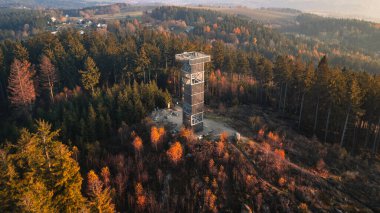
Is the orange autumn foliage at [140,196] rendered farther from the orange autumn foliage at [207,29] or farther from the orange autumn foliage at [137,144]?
the orange autumn foliage at [207,29]

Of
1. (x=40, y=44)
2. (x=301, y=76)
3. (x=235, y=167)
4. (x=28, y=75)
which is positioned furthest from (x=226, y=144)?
(x=40, y=44)

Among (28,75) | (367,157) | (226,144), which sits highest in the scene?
(28,75)

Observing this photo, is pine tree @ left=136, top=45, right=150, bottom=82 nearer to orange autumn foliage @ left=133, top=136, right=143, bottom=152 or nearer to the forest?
the forest

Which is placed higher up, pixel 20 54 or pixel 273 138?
pixel 20 54

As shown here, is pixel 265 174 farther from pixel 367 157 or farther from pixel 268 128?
pixel 367 157

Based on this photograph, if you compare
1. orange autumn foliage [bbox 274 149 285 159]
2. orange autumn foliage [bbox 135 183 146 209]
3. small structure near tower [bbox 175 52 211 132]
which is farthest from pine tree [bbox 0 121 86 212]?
orange autumn foliage [bbox 274 149 285 159]

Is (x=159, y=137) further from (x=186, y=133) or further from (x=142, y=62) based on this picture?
(x=142, y=62)

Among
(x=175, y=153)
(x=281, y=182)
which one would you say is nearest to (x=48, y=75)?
(x=175, y=153)
